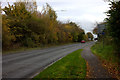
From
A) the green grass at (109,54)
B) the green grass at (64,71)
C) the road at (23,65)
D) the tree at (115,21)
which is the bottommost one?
the road at (23,65)

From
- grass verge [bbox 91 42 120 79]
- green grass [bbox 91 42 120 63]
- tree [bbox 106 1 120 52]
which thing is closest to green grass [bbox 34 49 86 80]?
grass verge [bbox 91 42 120 79]

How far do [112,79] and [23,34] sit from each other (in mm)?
25351

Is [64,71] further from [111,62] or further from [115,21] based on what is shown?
[115,21]

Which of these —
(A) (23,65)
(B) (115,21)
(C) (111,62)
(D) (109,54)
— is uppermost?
(B) (115,21)

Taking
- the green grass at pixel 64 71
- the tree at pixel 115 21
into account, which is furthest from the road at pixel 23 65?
the tree at pixel 115 21

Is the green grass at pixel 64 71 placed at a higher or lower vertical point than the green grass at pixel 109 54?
lower

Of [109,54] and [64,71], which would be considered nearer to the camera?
[64,71]

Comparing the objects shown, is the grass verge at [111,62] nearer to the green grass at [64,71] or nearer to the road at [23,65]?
the green grass at [64,71]

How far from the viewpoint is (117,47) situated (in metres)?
10.1

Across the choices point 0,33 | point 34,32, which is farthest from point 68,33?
point 0,33

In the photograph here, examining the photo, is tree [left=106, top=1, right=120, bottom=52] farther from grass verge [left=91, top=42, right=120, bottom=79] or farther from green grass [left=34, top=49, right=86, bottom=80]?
green grass [left=34, top=49, right=86, bottom=80]

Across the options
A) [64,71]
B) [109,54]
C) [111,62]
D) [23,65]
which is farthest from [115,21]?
[23,65]

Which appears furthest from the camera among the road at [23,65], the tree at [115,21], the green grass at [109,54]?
the green grass at [109,54]

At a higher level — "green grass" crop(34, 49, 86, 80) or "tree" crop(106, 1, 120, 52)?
"tree" crop(106, 1, 120, 52)
